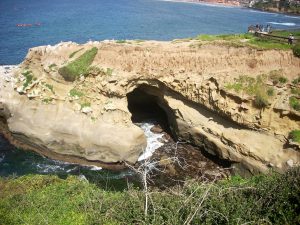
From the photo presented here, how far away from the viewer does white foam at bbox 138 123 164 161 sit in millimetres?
29148

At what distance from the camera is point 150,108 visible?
3697 centimetres

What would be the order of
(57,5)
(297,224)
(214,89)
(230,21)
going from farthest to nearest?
(57,5), (230,21), (214,89), (297,224)

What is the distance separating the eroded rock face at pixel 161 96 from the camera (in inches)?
1042

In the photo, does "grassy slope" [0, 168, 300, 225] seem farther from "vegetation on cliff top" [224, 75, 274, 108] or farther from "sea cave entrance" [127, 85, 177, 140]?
"sea cave entrance" [127, 85, 177, 140]

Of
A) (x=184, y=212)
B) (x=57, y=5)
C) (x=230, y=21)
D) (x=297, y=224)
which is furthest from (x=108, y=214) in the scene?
(x=57, y=5)

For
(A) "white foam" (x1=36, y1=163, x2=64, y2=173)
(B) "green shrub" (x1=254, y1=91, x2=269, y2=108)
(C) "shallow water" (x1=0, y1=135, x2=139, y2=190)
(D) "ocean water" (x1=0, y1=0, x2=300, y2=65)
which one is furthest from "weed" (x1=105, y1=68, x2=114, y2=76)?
(D) "ocean water" (x1=0, y1=0, x2=300, y2=65)

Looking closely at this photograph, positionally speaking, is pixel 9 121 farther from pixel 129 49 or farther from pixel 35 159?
pixel 129 49

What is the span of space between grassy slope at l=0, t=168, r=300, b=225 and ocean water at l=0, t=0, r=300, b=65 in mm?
36277

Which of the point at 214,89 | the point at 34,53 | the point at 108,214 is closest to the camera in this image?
the point at 108,214

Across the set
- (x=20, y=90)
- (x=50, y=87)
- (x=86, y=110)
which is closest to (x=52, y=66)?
(x=50, y=87)

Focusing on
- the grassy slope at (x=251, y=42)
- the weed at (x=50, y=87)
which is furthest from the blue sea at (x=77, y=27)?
the grassy slope at (x=251, y=42)

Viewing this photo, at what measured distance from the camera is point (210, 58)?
94.7 feet

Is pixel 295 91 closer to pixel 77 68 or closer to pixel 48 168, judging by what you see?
pixel 77 68

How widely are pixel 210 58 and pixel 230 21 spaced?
212ft
